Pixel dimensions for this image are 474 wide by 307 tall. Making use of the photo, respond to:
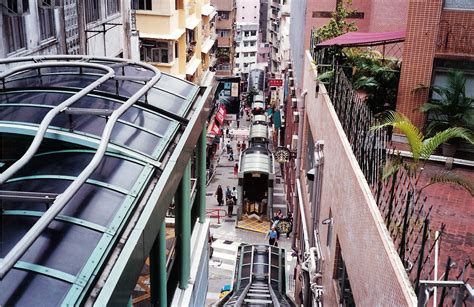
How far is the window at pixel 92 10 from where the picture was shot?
15.4 metres

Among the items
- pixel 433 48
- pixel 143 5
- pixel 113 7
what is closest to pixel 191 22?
pixel 143 5

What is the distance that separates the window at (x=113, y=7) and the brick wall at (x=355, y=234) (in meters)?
8.96

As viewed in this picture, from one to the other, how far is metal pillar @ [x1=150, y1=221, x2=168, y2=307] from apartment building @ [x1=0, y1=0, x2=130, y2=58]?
223 inches

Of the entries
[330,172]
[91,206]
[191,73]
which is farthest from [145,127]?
[191,73]

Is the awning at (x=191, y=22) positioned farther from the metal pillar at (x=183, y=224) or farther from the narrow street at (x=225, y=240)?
the metal pillar at (x=183, y=224)

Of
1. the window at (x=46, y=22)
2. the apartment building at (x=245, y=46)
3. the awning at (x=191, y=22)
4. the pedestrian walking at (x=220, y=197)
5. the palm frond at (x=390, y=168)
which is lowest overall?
the pedestrian walking at (x=220, y=197)

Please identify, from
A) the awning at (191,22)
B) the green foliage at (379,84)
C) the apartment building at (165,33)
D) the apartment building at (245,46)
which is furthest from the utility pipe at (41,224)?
the apartment building at (245,46)

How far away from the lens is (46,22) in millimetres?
11992

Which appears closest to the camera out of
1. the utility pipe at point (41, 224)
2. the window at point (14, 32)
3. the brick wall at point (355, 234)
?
the utility pipe at point (41, 224)

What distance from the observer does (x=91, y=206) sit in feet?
15.9

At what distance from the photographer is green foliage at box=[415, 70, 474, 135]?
36.2 ft

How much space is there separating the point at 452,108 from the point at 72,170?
8725 millimetres

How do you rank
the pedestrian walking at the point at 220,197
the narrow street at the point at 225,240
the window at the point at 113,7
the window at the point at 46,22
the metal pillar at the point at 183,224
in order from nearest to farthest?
the metal pillar at the point at 183,224 < the window at the point at 46,22 < the window at the point at 113,7 < the narrow street at the point at 225,240 < the pedestrian walking at the point at 220,197

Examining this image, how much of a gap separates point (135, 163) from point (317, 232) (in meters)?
8.74
